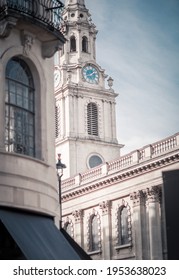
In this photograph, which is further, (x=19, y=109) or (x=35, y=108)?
(x=35, y=108)

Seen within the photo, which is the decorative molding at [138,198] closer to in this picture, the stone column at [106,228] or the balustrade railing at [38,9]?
the stone column at [106,228]

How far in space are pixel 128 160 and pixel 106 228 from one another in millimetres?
4273

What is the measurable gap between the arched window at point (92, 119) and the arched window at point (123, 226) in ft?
50.4

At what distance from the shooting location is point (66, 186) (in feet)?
152

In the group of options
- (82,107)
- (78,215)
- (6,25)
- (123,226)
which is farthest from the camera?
(82,107)

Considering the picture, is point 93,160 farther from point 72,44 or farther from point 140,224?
point 140,224

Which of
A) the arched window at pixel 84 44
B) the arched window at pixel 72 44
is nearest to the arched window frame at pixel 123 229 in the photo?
the arched window at pixel 84 44

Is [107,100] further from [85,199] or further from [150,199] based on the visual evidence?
[150,199]

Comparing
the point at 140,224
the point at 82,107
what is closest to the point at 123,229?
the point at 140,224

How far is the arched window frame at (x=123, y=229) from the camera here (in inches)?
1572

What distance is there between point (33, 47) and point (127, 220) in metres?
24.5

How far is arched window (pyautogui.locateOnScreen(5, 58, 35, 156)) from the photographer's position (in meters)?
16.3

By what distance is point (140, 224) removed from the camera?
1529 inches
